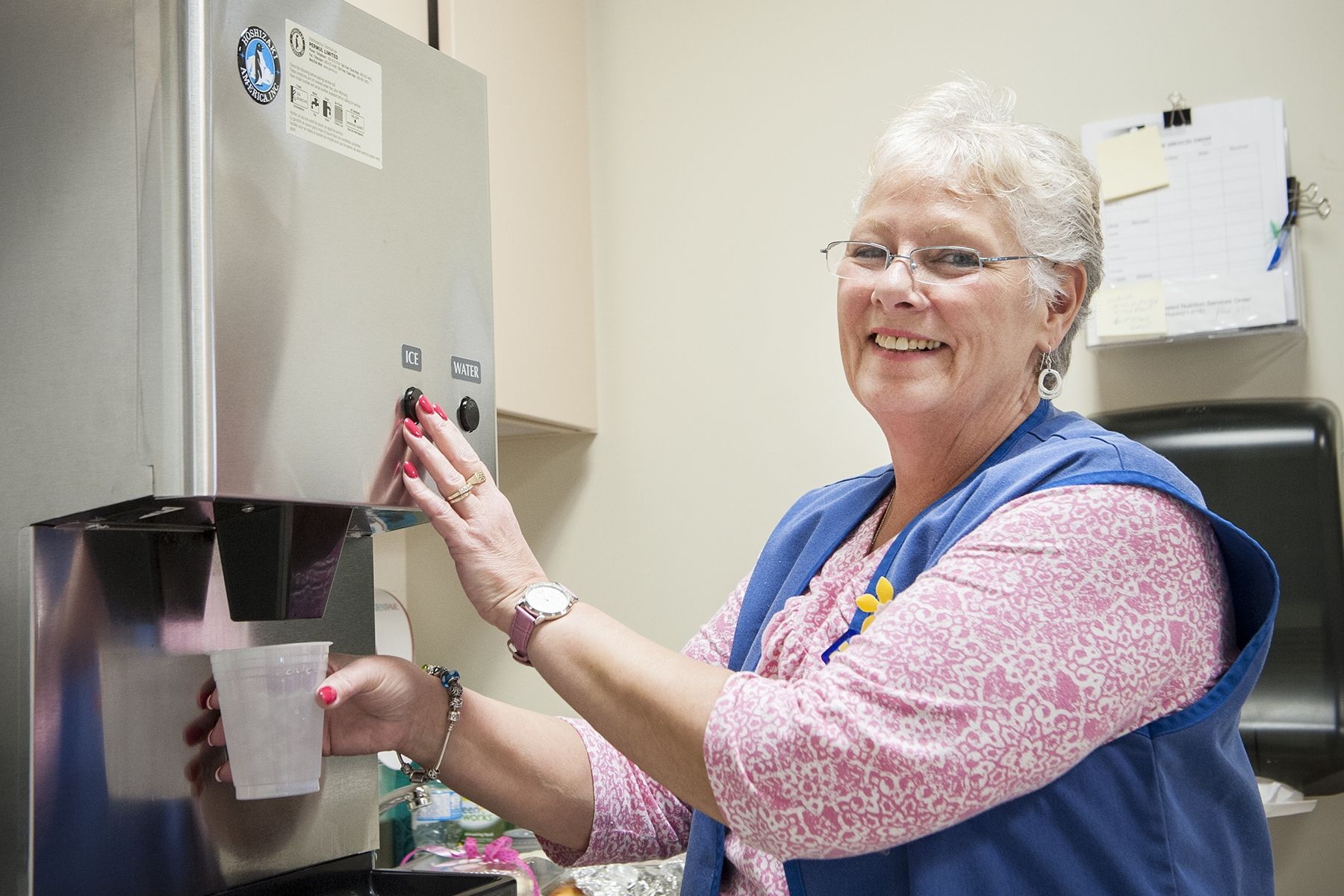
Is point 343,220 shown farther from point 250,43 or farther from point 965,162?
point 965,162

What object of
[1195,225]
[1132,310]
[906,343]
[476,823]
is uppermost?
[1195,225]

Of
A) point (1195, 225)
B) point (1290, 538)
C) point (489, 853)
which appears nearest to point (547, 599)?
point (489, 853)

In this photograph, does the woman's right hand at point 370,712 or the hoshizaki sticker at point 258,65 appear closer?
the hoshizaki sticker at point 258,65

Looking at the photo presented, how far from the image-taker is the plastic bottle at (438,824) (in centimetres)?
183

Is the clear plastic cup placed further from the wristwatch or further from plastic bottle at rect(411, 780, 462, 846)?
plastic bottle at rect(411, 780, 462, 846)

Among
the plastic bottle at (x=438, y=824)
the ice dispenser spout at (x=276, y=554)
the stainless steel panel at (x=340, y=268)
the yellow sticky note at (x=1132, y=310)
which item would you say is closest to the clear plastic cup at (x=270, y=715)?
the ice dispenser spout at (x=276, y=554)

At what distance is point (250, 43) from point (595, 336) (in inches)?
59.9

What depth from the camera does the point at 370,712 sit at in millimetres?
1079

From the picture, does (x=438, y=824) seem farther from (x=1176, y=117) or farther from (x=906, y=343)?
(x=1176, y=117)

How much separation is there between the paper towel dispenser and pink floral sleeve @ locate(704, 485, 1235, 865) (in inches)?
36.1

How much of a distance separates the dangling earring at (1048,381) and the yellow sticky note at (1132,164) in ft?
2.78

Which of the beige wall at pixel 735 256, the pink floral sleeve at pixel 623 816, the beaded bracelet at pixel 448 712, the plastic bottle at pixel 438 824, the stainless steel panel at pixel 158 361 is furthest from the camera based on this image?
the beige wall at pixel 735 256

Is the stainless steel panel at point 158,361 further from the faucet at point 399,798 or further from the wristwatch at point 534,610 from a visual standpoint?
the faucet at point 399,798

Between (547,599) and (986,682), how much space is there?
36 centimetres
